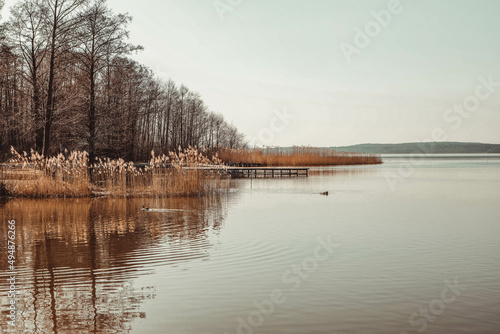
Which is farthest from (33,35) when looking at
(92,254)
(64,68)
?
(92,254)

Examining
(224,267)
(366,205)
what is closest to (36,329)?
(224,267)

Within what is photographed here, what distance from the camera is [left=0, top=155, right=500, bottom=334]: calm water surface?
500cm

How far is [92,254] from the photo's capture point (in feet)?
26.4

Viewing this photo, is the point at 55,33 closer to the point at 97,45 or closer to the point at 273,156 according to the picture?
the point at 97,45

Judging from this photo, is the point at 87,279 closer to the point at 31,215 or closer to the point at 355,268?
the point at 355,268

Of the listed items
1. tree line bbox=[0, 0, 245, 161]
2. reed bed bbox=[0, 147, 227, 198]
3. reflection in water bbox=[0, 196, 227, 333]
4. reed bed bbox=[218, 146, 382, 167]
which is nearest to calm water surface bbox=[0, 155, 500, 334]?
reflection in water bbox=[0, 196, 227, 333]

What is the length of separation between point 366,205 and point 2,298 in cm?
1206

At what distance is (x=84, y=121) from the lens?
2383 centimetres

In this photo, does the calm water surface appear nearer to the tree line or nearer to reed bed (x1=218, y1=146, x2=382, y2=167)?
the tree line
